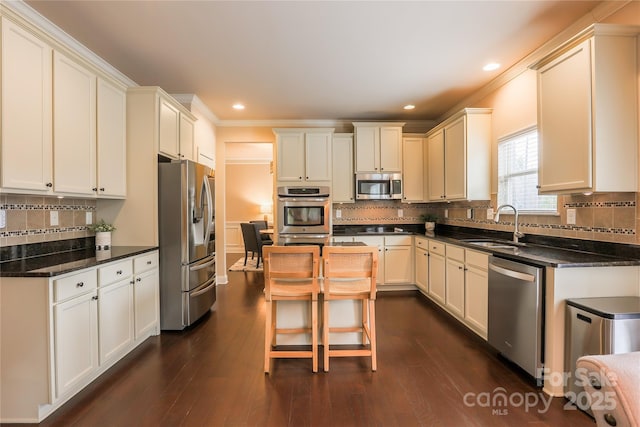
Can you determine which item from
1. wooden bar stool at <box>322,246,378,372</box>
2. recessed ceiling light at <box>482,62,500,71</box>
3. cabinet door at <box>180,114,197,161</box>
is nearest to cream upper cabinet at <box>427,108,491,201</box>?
recessed ceiling light at <box>482,62,500,71</box>

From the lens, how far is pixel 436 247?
3.67m

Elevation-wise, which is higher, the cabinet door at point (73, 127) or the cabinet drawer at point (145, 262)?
the cabinet door at point (73, 127)

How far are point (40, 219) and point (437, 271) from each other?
4.00 m

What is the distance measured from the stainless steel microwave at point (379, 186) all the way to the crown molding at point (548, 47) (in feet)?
4.57

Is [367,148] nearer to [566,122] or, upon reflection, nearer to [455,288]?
[455,288]

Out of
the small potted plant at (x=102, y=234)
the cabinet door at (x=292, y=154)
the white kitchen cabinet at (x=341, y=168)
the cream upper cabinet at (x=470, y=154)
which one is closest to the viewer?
the small potted plant at (x=102, y=234)

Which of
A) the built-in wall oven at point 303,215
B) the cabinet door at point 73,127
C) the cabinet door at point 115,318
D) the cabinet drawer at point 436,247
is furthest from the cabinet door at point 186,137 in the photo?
the cabinet drawer at point 436,247

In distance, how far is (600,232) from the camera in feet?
7.19

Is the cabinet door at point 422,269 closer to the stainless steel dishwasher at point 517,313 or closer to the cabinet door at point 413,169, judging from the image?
the cabinet door at point 413,169

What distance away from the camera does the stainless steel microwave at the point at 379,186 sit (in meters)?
4.57

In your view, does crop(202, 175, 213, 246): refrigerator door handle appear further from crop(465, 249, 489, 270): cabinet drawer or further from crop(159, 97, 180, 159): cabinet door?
crop(465, 249, 489, 270): cabinet drawer

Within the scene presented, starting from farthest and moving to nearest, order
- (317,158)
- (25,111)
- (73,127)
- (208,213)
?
1. (317,158)
2. (208,213)
3. (73,127)
4. (25,111)

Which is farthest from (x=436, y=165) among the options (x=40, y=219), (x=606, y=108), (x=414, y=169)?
(x=40, y=219)

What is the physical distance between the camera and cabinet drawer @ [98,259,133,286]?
2174 millimetres
